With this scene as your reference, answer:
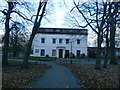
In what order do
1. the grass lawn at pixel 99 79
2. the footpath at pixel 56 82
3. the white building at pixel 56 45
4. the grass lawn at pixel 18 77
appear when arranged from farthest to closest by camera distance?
the white building at pixel 56 45 < the footpath at pixel 56 82 < the grass lawn at pixel 99 79 < the grass lawn at pixel 18 77

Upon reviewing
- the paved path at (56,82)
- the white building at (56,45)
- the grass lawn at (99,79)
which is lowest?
the paved path at (56,82)

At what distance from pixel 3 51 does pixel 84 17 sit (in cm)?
1068

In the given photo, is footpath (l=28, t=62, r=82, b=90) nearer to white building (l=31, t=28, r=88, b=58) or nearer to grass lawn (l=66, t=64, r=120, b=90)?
grass lawn (l=66, t=64, r=120, b=90)

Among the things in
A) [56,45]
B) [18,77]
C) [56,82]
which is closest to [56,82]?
[56,82]

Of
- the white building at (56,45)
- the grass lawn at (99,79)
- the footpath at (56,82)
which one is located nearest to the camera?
the grass lawn at (99,79)

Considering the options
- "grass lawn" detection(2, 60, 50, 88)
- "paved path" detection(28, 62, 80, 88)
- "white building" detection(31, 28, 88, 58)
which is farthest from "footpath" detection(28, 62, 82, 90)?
"white building" detection(31, 28, 88, 58)

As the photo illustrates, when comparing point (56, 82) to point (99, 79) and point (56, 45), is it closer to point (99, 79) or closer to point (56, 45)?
point (99, 79)

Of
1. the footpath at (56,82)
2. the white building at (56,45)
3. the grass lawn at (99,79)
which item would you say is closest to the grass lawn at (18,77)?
the footpath at (56,82)

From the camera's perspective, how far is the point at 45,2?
943 inches

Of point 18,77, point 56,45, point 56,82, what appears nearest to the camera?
point 56,82

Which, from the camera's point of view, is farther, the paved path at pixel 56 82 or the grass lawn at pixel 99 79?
the paved path at pixel 56 82

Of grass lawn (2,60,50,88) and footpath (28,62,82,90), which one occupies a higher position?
grass lawn (2,60,50,88)

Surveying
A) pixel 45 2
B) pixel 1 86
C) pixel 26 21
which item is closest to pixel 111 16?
pixel 45 2

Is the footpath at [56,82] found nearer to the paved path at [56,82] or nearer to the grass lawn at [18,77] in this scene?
the paved path at [56,82]
